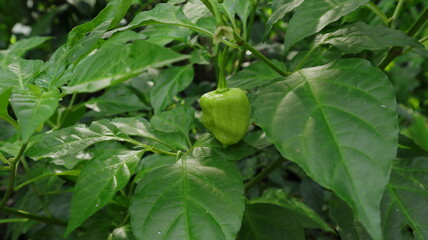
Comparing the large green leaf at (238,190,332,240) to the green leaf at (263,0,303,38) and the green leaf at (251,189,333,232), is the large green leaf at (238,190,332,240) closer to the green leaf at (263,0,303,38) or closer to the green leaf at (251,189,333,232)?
the green leaf at (251,189,333,232)

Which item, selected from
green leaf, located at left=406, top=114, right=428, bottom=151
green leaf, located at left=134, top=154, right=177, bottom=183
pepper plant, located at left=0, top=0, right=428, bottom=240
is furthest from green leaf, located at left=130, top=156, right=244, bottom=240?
green leaf, located at left=406, top=114, right=428, bottom=151

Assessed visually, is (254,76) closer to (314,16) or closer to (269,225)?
(314,16)

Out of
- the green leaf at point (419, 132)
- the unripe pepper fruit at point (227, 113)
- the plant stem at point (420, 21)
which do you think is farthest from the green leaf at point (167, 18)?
the green leaf at point (419, 132)

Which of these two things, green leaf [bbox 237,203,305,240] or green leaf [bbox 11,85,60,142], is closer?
green leaf [bbox 11,85,60,142]

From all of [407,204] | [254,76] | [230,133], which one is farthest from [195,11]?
[407,204]

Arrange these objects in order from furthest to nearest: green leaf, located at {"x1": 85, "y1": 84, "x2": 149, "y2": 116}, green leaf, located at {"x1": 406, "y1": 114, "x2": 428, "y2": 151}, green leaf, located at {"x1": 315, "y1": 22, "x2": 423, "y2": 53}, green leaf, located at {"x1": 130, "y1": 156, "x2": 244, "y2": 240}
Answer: green leaf, located at {"x1": 406, "y1": 114, "x2": 428, "y2": 151}, green leaf, located at {"x1": 85, "y1": 84, "x2": 149, "y2": 116}, green leaf, located at {"x1": 315, "y1": 22, "x2": 423, "y2": 53}, green leaf, located at {"x1": 130, "y1": 156, "x2": 244, "y2": 240}

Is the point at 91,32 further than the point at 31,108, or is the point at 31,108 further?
the point at 91,32

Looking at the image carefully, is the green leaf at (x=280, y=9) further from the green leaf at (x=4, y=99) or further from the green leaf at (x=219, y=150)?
the green leaf at (x=4, y=99)

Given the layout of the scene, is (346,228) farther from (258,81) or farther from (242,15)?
(242,15)
